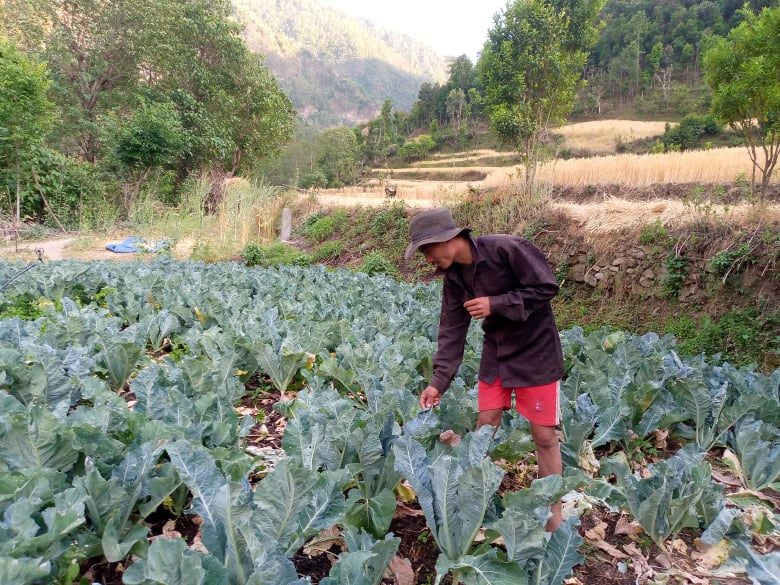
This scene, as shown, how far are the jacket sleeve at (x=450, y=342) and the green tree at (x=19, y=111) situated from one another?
1719cm

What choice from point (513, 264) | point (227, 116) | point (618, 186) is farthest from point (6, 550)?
point (227, 116)

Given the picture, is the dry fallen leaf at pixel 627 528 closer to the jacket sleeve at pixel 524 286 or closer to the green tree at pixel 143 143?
the jacket sleeve at pixel 524 286

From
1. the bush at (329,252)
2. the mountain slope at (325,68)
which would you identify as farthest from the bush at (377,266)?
the mountain slope at (325,68)

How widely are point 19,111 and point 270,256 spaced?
9532mm

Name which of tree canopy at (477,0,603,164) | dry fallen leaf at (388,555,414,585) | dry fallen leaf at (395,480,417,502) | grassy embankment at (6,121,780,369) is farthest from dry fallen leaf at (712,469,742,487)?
tree canopy at (477,0,603,164)

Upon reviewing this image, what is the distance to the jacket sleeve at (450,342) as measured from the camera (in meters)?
2.51

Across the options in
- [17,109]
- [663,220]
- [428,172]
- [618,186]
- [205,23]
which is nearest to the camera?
[663,220]

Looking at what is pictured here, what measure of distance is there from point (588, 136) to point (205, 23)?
31.5 m

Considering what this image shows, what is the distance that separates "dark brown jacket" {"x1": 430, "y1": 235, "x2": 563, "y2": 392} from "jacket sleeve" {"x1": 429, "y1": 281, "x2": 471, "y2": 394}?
0.13m

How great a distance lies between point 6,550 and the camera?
4.31 feet

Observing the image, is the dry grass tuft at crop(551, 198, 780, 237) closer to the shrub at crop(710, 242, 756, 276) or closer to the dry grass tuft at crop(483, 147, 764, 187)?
the shrub at crop(710, 242, 756, 276)

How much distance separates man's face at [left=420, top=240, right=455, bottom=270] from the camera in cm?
220

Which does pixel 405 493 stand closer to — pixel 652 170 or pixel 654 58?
pixel 652 170

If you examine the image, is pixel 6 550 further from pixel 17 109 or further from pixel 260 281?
pixel 17 109
